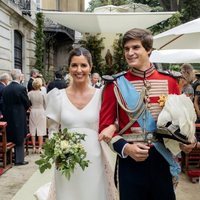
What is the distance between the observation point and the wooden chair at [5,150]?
757cm

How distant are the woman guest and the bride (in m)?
5.45

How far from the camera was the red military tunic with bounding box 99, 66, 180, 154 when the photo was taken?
2830 mm

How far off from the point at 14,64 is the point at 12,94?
9.30 m

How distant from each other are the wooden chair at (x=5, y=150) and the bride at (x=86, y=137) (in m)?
3.85

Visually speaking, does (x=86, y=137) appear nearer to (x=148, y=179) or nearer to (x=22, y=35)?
(x=148, y=179)

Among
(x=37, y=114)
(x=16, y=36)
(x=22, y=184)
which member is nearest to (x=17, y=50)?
(x=16, y=36)

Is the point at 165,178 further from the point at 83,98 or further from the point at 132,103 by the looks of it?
the point at 83,98

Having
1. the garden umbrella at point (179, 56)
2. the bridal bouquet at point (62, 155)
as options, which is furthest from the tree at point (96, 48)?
the bridal bouquet at point (62, 155)

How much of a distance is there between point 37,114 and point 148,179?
6917 mm

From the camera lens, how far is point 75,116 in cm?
383

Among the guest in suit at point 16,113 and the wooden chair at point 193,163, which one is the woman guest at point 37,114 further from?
the wooden chair at point 193,163

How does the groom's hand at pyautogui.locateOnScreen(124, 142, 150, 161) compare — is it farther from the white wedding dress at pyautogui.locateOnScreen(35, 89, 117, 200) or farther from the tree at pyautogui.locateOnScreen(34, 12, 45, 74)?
the tree at pyautogui.locateOnScreen(34, 12, 45, 74)

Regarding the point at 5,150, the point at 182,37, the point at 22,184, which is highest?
the point at 182,37

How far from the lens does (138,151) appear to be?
8.73ft
